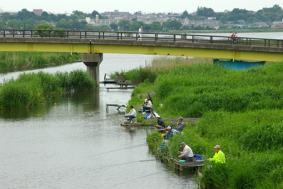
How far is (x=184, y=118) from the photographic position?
52844 millimetres

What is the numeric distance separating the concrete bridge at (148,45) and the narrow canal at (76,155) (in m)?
15.7

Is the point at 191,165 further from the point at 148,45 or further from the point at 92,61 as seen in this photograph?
the point at 92,61

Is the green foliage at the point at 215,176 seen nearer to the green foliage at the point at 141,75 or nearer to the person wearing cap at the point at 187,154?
the person wearing cap at the point at 187,154

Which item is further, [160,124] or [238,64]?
[238,64]

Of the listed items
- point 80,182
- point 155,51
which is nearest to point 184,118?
point 80,182

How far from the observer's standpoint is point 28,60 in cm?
11431

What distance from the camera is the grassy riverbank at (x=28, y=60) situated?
108938 millimetres

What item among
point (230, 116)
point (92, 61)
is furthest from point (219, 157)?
point (92, 61)

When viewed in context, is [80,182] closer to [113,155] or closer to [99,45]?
[113,155]

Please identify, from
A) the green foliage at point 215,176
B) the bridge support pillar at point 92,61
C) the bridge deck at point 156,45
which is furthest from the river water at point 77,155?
the bridge support pillar at point 92,61

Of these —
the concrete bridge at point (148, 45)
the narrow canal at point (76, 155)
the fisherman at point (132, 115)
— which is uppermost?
the concrete bridge at point (148, 45)

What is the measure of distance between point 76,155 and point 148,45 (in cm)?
3444

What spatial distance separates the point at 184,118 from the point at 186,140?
10017mm

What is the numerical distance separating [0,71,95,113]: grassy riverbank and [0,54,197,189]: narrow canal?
8.99 ft
